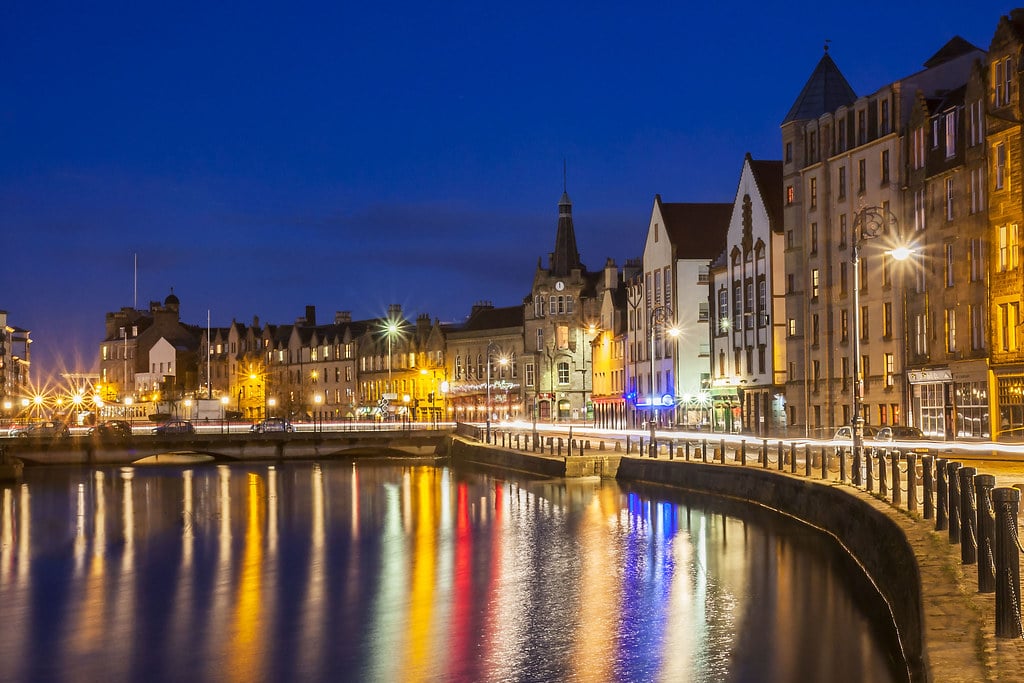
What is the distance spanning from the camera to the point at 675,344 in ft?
313

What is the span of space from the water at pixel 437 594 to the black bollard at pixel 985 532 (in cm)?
440

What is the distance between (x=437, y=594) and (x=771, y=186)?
54.2 meters

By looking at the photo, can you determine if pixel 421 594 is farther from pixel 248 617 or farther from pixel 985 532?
pixel 985 532

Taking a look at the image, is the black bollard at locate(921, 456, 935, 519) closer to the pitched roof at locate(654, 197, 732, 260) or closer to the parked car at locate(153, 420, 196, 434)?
the pitched roof at locate(654, 197, 732, 260)

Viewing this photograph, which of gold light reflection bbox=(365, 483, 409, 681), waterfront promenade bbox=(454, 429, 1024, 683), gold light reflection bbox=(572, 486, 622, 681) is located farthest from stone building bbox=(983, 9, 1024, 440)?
gold light reflection bbox=(365, 483, 409, 681)

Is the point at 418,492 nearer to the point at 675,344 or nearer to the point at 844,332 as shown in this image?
the point at 844,332

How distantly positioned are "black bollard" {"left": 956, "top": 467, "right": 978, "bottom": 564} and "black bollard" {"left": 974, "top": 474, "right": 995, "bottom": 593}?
44.9 inches

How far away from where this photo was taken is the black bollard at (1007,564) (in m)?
13.5

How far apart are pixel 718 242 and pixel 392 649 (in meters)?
72.9

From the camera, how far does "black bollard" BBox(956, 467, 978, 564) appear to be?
18.7 meters

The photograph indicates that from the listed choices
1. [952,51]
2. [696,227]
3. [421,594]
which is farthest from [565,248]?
[421,594]

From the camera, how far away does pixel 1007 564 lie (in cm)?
1419

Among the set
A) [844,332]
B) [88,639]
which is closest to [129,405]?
[844,332]

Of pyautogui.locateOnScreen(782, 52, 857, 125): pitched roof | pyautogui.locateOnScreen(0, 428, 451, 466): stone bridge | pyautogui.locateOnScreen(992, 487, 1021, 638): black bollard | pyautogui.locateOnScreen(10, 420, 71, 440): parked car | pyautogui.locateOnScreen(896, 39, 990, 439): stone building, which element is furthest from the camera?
pyautogui.locateOnScreen(10, 420, 71, 440): parked car
